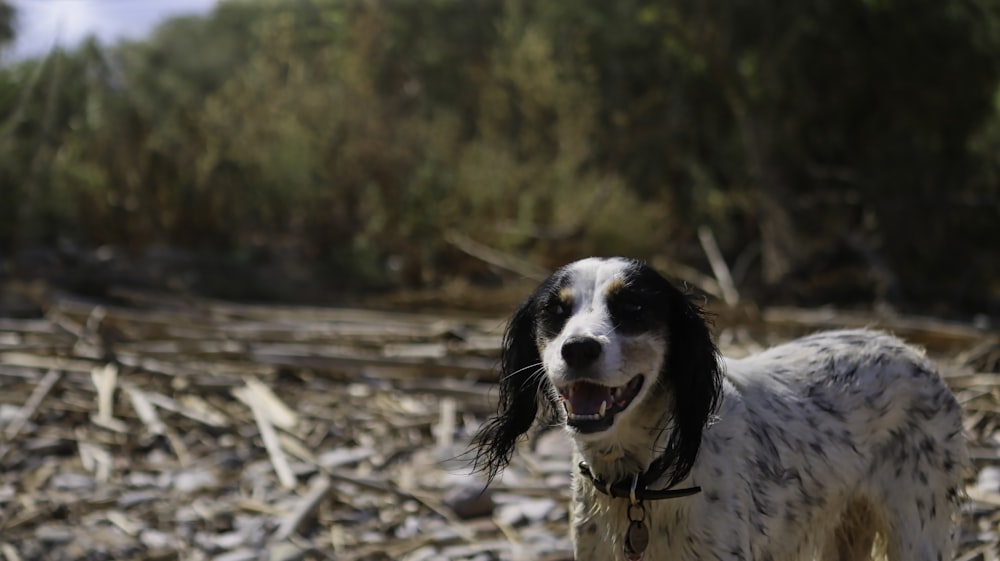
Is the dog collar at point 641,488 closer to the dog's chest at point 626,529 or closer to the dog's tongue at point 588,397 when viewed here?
the dog's chest at point 626,529

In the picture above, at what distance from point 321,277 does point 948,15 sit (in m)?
6.54

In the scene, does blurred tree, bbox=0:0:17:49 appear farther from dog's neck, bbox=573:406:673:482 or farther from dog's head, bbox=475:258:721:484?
dog's neck, bbox=573:406:673:482

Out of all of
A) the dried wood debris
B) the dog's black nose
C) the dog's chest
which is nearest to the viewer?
the dog's black nose

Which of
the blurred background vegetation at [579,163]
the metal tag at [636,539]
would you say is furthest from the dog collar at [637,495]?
the blurred background vegetation at [579,163]

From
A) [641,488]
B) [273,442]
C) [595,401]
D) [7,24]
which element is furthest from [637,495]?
[7,24]

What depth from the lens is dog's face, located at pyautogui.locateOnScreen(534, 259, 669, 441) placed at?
8.66 feet

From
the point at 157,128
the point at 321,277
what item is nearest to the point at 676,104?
the point at 321,277

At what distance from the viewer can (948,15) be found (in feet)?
32.3

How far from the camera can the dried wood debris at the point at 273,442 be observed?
4625mm

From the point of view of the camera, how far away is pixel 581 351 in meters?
2.62

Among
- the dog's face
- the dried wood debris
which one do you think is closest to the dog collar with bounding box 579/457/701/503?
the dog's face

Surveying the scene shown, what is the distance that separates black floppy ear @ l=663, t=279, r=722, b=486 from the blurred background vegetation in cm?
632

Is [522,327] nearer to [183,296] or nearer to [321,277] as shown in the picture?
[183,296]

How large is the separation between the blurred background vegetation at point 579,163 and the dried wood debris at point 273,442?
2561 millimetres
